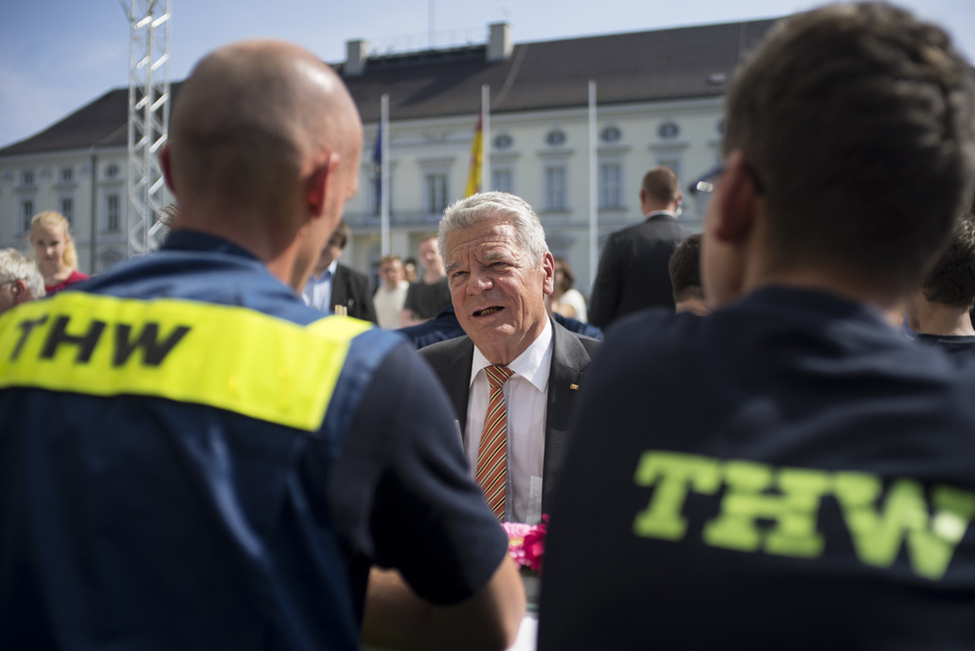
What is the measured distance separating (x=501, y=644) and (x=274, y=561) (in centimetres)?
42

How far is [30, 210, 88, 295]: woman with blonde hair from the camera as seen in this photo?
19.4ft

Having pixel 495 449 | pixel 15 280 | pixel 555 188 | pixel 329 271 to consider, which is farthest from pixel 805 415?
pixel 555 188

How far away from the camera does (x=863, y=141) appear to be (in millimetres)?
875

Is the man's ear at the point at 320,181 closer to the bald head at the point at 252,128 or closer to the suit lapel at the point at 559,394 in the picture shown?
the bald head at the point at 252,128

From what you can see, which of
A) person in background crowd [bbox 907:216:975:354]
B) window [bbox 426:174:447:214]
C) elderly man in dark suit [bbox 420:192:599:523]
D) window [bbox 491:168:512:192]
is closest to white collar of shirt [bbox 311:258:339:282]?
elderly man in dark suit [bbox 420:192:599:523]

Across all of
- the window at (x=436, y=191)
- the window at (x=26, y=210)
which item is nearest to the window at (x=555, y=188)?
the window at (x=436, y=191)

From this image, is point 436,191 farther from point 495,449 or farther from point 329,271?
point 495,449

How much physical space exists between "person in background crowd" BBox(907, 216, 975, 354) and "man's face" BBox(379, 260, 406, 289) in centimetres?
768

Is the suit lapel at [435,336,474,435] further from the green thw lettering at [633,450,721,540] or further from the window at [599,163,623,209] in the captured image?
the window at [599,163,623,209]

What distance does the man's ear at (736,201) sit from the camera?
0.99 m

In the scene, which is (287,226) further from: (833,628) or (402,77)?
(402,77)

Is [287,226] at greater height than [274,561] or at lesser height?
greater

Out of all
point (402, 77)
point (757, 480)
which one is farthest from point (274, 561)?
point (402, 77)

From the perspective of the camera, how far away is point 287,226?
3.91 ft
